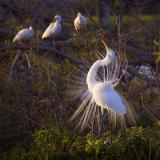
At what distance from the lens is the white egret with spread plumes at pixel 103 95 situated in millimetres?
7545

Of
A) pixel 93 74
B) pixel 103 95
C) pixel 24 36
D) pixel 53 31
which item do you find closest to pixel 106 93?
pixel 103 95

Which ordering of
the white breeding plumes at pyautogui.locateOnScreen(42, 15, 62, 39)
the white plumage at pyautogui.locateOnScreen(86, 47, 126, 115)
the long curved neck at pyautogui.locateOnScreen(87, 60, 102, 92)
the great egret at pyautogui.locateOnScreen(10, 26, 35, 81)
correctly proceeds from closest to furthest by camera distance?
the white plumage at pyautogui.locateOnScreen(86, 47, 126, 115), the long curved neck at pyautogui.locateOnScreen(87, 60, 102, 92), the great egret at pyautogui.locateOnScreen(10, 26, 35, 81), the white breeding plumes at pyautogui.locateOnScreen(42, 15, 62, 39)

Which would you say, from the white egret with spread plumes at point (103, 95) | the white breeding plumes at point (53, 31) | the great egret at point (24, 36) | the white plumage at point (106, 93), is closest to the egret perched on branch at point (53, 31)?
the white breeding plumes at point (53, 31)

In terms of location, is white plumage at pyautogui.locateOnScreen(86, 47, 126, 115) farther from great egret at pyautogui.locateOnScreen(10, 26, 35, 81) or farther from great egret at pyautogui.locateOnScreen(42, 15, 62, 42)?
great egret at pyautogui.locateOnScreen(42, 15, 62, 42)

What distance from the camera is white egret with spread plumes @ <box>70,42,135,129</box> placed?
7.54 m

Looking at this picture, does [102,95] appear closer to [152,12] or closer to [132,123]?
[132,123]

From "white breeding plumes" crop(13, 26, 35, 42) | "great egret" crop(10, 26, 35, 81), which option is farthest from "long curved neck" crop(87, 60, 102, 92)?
"white breeding plumes" crop(13, 26, 35, 42)

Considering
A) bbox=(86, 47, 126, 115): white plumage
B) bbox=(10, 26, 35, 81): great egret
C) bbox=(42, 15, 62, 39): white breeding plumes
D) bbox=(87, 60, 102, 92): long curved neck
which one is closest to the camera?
bbox=(86, 47, 126, 115): white plumage

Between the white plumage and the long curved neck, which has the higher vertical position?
the long curved neck

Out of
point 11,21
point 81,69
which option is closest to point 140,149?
point 81,69

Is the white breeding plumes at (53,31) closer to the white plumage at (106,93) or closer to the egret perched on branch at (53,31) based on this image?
the egret perched on branch at (53,31)

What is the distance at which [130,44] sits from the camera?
10703mm

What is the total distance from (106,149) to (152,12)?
863 inches

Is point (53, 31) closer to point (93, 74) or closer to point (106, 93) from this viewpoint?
point (93, 74)
